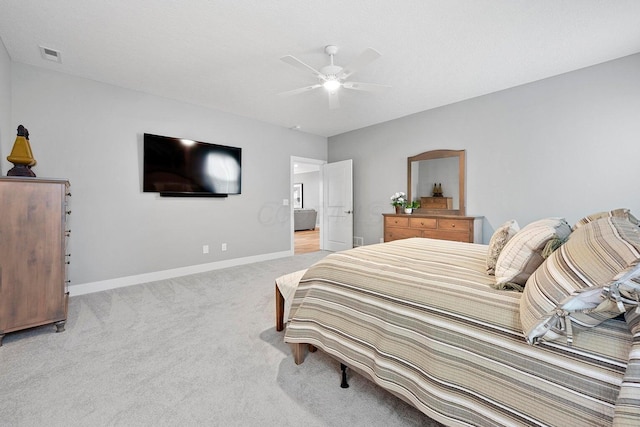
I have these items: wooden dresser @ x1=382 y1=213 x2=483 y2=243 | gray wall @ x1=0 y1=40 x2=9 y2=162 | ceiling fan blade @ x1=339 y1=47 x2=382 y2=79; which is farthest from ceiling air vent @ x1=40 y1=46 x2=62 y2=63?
wooden dresser @ x1=382 y1=213 x2=483 y2=243

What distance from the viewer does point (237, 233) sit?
14.9 ft

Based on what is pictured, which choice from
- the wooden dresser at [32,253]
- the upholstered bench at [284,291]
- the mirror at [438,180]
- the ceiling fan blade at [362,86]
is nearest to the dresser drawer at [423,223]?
the mirror at [438,180]

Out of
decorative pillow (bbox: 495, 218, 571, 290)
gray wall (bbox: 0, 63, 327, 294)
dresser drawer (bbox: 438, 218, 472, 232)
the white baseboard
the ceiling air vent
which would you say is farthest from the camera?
dresser drawer (bbox: 438, 218, 472, 232)

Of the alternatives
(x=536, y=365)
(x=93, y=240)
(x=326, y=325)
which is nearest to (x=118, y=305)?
(x=93, y=240)

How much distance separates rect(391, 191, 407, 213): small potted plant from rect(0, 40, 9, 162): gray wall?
4667mm

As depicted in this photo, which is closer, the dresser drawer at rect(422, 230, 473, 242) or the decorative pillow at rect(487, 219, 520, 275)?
the decorative pillow at rect(487, 219, 520, 275)

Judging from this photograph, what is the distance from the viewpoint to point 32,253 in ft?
6.88

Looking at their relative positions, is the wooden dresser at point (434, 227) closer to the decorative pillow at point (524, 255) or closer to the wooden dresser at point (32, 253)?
the decorative pillow at point (524, 255)

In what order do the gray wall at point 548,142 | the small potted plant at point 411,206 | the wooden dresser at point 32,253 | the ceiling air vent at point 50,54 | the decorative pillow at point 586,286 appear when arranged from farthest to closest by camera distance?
the small potted plant at point 411,206 → the gray wall at point 548,142 → the ceiling air vent at point 50,54 → the wooden dresser at point 32,253 → the decorative pillow at point 586,286

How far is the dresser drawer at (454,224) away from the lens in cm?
357

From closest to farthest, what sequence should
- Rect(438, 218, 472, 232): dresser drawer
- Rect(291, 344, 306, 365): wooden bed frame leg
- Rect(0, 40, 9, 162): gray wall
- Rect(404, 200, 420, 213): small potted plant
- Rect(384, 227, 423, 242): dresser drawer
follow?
Rect(291, 344, 306, 365): wooden bed frame leg
Rect(0, 40, 9, 162): gray wall
Rect(438, 218, 472, 232): dresser drawer
Rect(384, 227, 423, 242): dresser drawer
Rect(404, 200, 420, 213): small potted plant

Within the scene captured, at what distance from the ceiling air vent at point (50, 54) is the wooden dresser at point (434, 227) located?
4417 mm

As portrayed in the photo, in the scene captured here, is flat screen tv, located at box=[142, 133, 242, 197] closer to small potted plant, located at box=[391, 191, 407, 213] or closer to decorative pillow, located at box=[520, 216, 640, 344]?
small potted plant, located at box=[391, 191, 407, 213]

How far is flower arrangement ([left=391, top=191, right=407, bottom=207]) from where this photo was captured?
4465 mm
